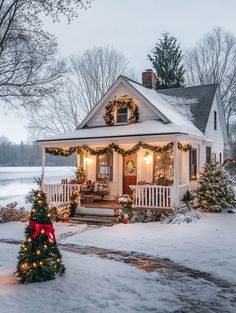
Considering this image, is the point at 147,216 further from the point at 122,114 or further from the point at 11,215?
the point at 122,114

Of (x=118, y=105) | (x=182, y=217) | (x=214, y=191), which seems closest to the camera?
(x=182, y=217)

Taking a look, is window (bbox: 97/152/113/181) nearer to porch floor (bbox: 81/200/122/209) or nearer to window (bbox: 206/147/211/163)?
porch floor (bbox: 81/200/122/209)

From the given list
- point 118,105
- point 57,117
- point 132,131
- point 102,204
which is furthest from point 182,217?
point 57,117

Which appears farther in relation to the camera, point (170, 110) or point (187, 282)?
point (170, 110)

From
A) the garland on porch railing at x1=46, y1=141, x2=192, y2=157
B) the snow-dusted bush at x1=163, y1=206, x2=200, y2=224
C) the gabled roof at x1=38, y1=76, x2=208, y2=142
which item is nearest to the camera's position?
the snow-dusted bush at x1=163, y1=206, x2=200, y2=224

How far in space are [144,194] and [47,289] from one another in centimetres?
889

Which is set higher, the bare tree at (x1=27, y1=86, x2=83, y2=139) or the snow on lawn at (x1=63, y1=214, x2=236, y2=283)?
the bare tree at (x1=27, y1=86, x2=83, y2=139)

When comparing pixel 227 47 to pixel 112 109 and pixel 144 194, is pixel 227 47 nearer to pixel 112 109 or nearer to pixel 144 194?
pixel 112 109

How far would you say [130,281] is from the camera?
22.5 ft

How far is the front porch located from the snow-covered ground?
332 centimetres

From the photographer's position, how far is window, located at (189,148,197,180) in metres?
17.9

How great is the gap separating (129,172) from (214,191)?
4.33 meters

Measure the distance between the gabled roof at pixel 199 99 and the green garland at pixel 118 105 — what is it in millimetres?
3915

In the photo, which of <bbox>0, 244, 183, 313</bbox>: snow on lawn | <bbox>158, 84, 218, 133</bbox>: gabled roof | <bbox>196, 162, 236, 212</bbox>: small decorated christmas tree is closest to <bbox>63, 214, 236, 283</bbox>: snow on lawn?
<bbox>196, 162, 236, 212</bbox>: small decorated christmas tree
